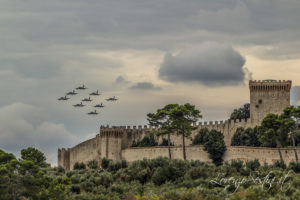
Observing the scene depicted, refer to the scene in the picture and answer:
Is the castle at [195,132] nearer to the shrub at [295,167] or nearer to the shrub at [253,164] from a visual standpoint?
the shrub at [253,164]

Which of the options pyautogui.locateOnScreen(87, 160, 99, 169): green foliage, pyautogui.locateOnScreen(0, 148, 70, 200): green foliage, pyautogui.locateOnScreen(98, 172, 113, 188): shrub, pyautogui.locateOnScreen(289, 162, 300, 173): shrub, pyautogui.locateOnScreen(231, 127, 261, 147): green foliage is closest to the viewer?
pyautogui.locateOnScreen(0, 148, 70, 200): green foliage

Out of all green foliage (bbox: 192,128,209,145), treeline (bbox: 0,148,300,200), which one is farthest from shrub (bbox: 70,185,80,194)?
green foliage (bbox: 192,128,209,145)

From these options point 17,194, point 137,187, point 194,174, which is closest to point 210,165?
point 194,174

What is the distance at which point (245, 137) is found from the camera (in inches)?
3307

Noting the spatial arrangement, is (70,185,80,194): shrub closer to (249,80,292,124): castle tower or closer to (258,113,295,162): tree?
(258,113,295,162): tree

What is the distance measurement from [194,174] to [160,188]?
4349mm

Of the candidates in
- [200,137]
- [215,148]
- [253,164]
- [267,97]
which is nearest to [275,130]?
[253,164]

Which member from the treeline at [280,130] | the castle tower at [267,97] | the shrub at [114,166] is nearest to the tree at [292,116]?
the treeline at [280,130]

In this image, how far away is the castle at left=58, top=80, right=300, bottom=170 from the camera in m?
84.2

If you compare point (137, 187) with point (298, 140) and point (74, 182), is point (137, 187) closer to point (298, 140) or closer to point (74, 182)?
point (74, 182)

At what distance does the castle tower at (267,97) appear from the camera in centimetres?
8669

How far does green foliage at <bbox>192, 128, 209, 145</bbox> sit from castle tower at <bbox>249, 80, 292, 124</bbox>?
17.1 feet

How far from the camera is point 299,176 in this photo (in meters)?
64.8

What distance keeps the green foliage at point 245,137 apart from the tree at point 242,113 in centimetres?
607
